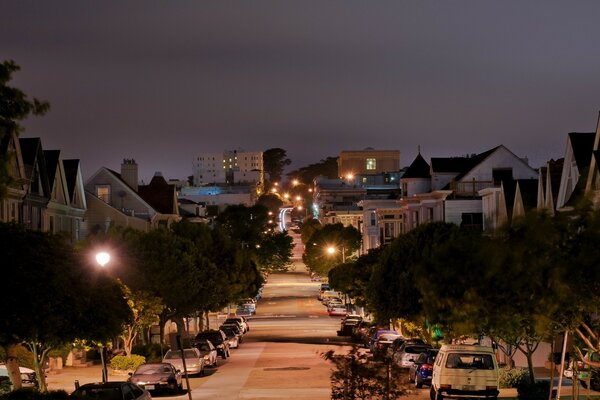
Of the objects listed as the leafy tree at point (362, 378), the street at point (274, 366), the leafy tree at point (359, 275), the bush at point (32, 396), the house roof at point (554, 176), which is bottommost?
the street at point (274, 366)

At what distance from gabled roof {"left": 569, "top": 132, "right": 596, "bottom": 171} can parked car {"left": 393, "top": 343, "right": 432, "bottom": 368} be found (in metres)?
10.2

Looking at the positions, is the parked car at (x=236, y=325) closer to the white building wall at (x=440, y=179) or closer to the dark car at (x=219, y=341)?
the dark car at (x=219, y=341)

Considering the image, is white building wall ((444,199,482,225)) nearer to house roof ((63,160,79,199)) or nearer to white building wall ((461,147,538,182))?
white building wall ((461,147,538,182))

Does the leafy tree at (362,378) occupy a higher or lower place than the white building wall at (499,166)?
lower

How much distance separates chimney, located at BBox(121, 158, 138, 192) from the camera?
10981cm

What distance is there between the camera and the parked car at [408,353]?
2056 inches

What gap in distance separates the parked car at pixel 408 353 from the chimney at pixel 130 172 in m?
60.0

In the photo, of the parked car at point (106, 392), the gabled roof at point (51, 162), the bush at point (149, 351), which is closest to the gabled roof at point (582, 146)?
the bush at point (149, 351)

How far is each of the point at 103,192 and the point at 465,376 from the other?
223 feet

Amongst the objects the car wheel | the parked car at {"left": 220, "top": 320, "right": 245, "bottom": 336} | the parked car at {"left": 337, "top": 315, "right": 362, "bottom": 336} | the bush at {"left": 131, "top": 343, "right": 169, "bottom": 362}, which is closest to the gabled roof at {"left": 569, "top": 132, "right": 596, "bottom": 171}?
the car wheel

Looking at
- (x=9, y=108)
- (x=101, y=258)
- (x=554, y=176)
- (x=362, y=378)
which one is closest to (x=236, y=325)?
(x=554, y=176)

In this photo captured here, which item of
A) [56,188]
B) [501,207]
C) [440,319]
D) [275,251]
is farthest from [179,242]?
[275,251]

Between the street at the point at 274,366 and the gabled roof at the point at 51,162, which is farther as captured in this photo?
the gabled roof at the point at 51,162

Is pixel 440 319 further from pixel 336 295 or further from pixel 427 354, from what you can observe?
pixel 336 295
